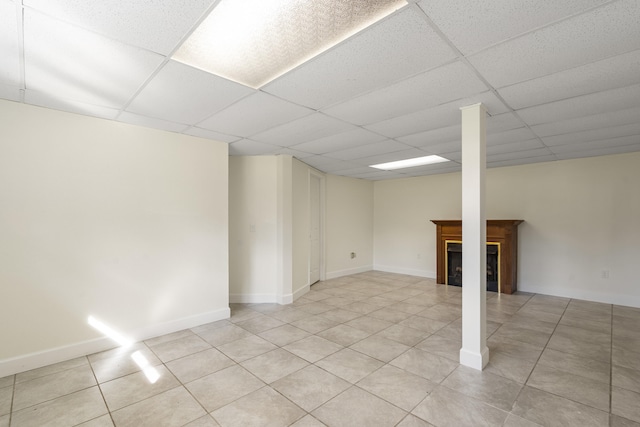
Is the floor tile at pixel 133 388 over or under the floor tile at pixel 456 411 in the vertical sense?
under

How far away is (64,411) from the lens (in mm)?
2096

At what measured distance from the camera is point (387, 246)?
24.5ft

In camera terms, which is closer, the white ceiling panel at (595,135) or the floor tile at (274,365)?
the floor tile at (274,365)

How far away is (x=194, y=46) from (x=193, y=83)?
18.4 inches

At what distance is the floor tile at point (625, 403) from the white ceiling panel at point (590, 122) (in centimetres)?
251

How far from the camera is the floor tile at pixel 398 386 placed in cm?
219

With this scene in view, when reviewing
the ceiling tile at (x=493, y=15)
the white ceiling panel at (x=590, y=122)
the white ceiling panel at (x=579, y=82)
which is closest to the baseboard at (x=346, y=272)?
the white ceiling panel at (x=590, y=122)

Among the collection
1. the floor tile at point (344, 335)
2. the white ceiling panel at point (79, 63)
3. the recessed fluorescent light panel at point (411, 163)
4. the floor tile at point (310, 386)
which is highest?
the white ceiling panel at point (79, 63)

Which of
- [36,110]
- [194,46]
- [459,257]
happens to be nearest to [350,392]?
[194,46]

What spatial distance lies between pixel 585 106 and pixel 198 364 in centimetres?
437

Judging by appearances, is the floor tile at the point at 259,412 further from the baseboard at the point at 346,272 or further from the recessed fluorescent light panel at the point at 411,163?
the baseboard at the point at 346,272

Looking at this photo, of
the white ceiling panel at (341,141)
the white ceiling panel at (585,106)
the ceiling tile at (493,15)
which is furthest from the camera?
the white ceiling panel at (341,141)

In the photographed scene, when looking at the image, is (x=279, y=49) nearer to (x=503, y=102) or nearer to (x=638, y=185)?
(x=503, y=102)

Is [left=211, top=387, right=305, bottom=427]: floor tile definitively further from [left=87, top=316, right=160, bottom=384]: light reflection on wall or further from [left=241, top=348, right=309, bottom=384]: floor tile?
[left=87, top=316, right=160, bottom=384]: light reflection on wall
